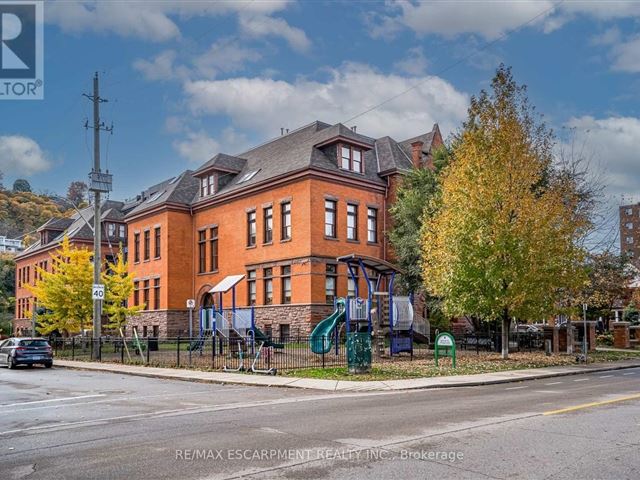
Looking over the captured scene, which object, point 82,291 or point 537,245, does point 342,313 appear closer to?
point 537,245

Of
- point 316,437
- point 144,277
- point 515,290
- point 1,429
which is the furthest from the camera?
point 144,277

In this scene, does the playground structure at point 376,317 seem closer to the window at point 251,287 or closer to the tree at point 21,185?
the window at point 251,287

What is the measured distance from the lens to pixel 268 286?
40.6m

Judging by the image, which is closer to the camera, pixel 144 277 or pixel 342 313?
pixel 342 313

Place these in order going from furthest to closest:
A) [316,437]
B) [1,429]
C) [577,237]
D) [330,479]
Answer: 1. [577,237]
2. [1,429]
3. [316,437]
4. [330,479]

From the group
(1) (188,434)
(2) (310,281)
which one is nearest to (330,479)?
(1) (188,434)

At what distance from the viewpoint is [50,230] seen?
68188 millimetres

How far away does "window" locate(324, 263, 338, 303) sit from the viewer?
125 ft

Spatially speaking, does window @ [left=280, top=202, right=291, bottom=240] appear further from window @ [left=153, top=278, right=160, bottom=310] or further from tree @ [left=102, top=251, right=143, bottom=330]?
window @ [left=153, top=278, right=160, bottom=310]

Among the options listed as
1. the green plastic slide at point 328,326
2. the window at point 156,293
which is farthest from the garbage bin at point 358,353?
the window at point 156,293

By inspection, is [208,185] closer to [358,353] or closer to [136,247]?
[136,247]

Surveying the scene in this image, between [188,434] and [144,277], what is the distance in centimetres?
4215

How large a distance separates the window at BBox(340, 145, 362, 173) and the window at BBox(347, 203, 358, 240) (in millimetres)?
Answer: 2483

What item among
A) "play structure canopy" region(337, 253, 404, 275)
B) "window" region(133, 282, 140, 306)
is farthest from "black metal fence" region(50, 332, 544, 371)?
"window" region(133, 282, 140, 306)
